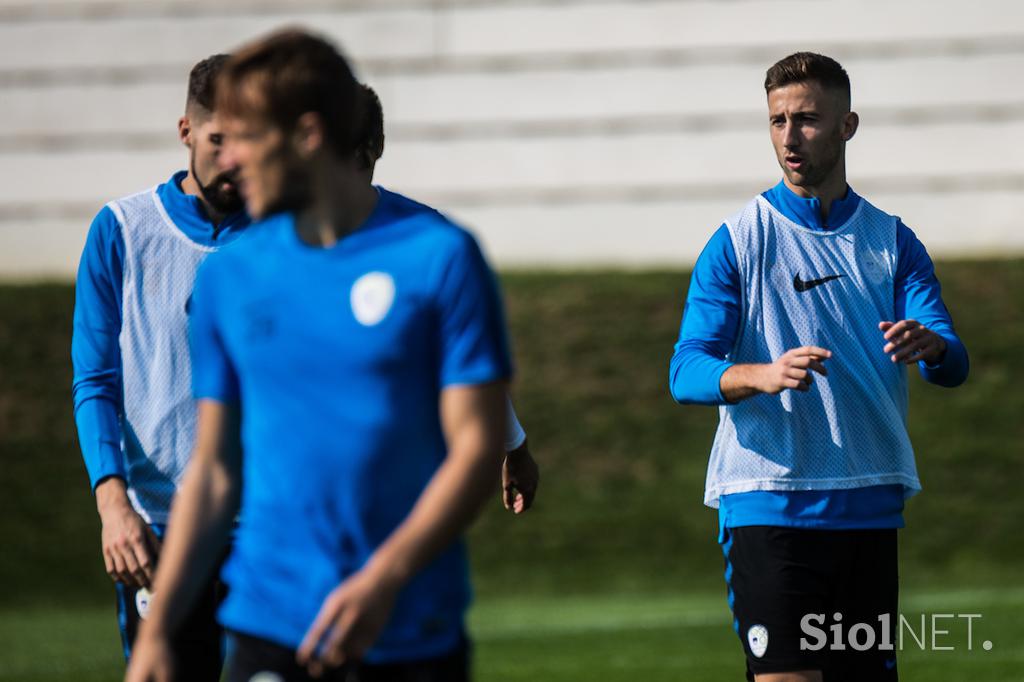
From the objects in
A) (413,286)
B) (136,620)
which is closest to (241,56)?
(413,286)

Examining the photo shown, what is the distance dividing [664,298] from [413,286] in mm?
14434

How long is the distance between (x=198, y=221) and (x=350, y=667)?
6.87ft

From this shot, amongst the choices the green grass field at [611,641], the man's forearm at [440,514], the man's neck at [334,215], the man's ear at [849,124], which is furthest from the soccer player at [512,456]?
the green grass field at [611,641]

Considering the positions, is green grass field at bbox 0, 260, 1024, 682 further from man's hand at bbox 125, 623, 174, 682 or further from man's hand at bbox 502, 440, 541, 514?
man's hand at bbox 125, 623, 174, 682

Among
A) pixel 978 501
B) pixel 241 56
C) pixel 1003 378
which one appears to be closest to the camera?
pixel 241 56

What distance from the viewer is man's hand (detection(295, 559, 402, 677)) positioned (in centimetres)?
311

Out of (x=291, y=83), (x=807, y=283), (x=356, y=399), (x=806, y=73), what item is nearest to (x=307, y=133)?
(x=291, y=83)

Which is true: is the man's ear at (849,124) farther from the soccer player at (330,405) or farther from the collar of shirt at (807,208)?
the soccer player at (330,405)

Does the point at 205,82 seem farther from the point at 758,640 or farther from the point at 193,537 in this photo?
the point at 758,640

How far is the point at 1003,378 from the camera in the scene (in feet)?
52.6

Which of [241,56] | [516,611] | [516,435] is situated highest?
[241,56]

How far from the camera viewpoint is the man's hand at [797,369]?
486 cm

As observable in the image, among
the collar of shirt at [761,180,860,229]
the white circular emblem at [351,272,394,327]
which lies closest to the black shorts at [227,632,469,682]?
the white circular emblem at [351,272,394,327]

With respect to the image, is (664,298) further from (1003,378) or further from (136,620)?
(136,620)
